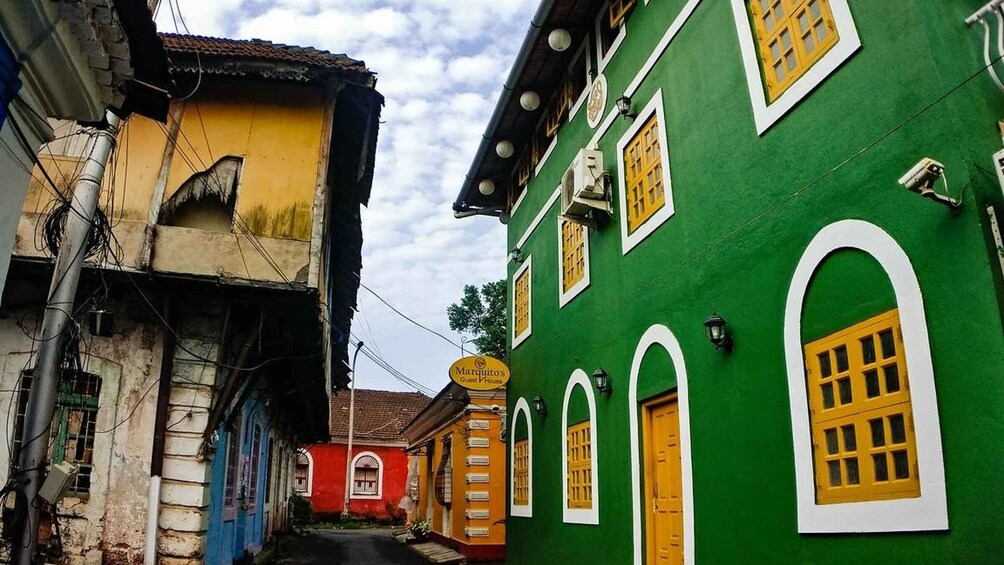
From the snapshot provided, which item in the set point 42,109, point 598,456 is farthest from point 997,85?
point 598,456

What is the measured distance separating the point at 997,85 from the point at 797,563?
335cm

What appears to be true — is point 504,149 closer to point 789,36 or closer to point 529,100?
point 529,100

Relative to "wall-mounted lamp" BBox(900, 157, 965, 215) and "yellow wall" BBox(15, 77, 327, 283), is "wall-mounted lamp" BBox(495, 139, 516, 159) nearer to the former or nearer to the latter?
"yellow wall" BBox(15, 77, 327, 283)

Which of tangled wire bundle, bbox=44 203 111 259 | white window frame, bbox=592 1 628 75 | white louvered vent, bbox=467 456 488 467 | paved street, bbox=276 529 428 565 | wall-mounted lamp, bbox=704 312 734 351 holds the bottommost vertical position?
paved street, bbox=276 529 428 565

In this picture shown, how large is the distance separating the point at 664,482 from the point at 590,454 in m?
1.99

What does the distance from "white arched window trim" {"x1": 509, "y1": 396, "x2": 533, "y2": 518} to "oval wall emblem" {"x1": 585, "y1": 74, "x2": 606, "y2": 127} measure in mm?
5243

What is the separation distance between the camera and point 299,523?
31.0 meters

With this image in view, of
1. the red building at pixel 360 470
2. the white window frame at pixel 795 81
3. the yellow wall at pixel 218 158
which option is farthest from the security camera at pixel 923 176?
the red building at pixel 360 470

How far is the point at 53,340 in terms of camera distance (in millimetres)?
6520

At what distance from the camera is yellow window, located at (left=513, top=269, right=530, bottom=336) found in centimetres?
1323

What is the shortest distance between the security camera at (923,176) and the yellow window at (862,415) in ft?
2.70

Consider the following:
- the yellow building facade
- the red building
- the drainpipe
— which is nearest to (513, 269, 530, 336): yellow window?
the yellow building facade

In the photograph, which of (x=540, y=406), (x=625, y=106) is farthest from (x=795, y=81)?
(x=540, y=406)

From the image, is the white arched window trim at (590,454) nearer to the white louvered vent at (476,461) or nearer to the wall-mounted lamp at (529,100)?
the wall-mounted lamp at (529,100)
